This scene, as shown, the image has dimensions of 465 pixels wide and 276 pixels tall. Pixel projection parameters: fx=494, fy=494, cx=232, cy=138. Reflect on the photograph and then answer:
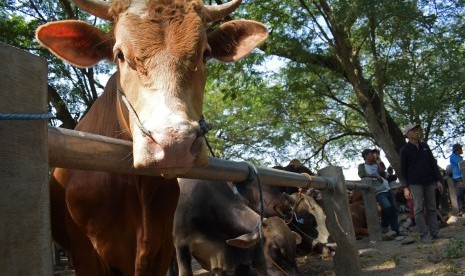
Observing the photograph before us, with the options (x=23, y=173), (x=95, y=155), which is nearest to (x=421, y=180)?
(x=95, y=155)

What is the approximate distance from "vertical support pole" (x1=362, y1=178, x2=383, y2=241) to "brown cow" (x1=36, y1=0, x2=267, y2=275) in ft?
21.0

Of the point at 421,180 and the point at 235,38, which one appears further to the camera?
the point at 421,180

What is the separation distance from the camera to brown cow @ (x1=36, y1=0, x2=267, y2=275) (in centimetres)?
226

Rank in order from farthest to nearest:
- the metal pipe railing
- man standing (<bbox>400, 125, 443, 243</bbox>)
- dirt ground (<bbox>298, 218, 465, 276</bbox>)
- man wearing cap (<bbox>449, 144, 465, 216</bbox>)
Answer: man wearing cap (<bbox>449, 144, 465, 216</bbox>), man standing (<bbox>400, 125, 443, 243</bbox>), dirt ground (<bbox>298, 218, 465, 276</bbox>), the metal pipe railing

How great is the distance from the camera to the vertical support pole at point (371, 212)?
363 inches

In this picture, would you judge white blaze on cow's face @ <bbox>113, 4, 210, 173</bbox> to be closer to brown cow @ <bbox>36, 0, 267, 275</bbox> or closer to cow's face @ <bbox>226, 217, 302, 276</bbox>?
brown cow @ <bbox>36, 0, 267, 275</bbox>

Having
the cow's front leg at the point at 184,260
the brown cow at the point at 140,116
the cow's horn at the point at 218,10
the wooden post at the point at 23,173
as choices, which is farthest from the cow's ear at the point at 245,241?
the wooden post at the point at 23,173

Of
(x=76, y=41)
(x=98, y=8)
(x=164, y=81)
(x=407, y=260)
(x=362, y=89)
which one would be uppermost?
(x=362, y=89)

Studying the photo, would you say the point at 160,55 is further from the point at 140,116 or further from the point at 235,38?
the point at 235,38

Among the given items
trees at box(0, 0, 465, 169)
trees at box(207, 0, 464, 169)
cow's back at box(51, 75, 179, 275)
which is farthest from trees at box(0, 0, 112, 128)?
cow's back at box(51, 75, 179, 275)

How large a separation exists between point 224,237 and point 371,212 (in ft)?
14.2

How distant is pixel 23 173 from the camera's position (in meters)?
1.53

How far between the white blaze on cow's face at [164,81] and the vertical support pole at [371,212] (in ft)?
23.2

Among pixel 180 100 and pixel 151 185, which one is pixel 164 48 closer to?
pixel 180 100
